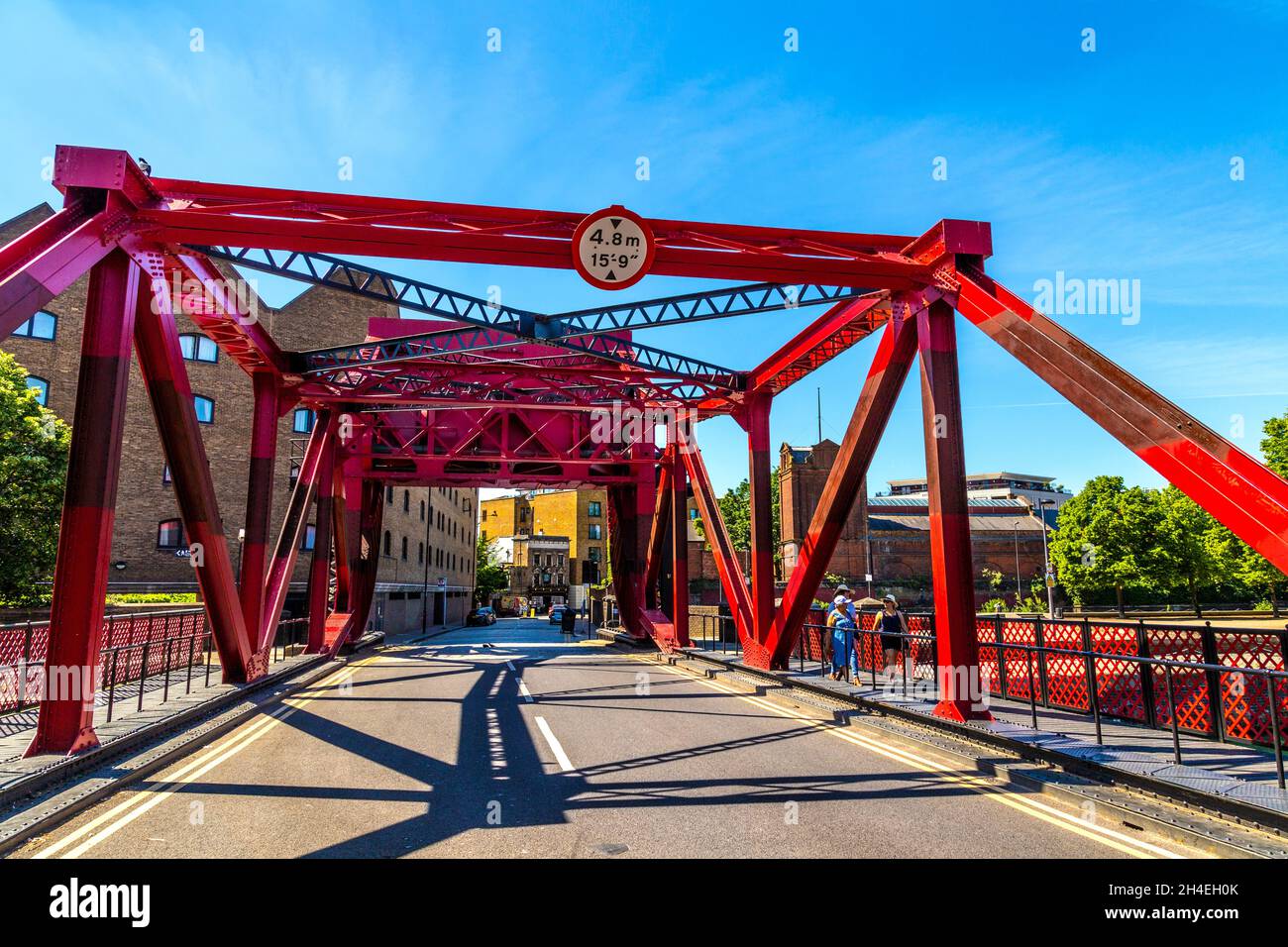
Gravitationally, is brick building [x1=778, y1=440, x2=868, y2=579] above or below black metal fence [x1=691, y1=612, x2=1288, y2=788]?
above

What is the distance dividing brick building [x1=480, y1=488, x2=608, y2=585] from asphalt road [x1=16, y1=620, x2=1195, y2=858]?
3095 inches

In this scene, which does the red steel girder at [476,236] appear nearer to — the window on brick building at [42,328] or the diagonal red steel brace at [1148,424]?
the diagonal red steel brace at [1148,424]

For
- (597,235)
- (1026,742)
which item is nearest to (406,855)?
(1026,742)

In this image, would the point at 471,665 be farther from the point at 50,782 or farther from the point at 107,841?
the point at 107,841

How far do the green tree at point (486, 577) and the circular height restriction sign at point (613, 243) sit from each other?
73.3 meters

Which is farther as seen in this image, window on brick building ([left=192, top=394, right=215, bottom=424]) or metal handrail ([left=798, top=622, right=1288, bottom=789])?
window on brick building ([left=192, top=394, right=215, bottom=424])

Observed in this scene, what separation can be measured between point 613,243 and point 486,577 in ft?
261

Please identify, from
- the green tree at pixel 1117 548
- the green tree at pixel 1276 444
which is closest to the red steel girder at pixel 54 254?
the green tree at pixel 1276 444

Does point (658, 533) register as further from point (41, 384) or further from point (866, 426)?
point (41, 384)

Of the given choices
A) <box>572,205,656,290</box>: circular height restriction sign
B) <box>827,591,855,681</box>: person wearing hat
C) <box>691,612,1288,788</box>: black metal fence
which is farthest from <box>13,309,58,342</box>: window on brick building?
<box>691,612,1288,788</box>: black metal fence

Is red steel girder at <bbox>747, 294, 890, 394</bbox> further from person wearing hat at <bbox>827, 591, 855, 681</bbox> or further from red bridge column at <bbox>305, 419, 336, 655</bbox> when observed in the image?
red bridge column at <bbox>305, 419, 336, 655</bbox>

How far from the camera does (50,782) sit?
22.0 ft

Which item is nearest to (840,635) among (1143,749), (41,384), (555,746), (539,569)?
(1143,749)

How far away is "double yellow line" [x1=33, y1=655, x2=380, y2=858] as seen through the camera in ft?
17.6
